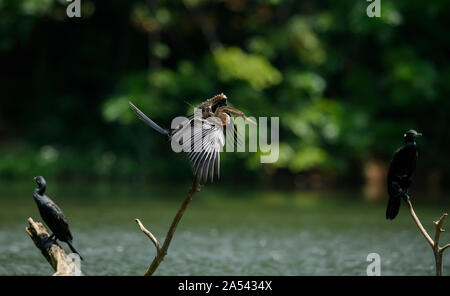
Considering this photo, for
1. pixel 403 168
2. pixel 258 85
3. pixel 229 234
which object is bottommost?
pixel 403 168

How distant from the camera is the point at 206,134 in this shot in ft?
24.7

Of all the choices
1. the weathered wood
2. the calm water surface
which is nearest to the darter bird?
the weathered wood

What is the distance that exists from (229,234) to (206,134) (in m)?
7.62

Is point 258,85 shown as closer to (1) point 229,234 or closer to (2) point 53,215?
(1) point 229,234

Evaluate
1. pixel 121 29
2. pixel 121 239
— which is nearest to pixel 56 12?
pixel 121 29

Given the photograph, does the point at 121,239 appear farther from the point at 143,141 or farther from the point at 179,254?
the point at 143,141

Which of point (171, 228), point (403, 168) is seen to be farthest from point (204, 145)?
point (403, 168)

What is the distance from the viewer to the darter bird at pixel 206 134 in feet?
23.7

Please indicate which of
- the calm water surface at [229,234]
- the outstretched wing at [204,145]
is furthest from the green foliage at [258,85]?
the outstretched wing at [204,145]

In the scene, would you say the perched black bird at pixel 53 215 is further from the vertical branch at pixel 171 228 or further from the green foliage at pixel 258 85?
the green foliage at pixel 258 85

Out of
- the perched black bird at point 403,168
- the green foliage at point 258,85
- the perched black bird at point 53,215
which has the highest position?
the green foliage at point 258,85

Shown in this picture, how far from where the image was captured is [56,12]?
28031mm

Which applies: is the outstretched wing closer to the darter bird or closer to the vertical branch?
the darter bird

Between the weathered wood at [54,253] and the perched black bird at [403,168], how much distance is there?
3265mm
